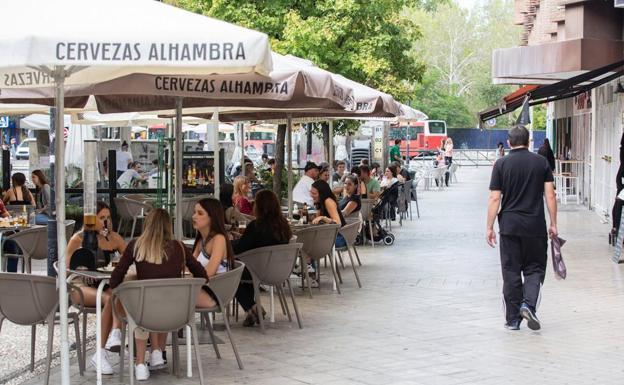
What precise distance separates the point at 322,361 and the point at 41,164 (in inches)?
807

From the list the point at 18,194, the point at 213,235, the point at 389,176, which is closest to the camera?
the point at 213,235

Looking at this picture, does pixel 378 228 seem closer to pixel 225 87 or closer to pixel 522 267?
pixel 522 267

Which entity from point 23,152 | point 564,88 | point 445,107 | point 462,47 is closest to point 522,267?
point 564,88

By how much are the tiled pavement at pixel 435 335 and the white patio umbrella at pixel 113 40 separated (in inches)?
83.5

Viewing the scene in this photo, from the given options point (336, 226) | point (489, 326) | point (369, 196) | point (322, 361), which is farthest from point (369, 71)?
point (322, 361)

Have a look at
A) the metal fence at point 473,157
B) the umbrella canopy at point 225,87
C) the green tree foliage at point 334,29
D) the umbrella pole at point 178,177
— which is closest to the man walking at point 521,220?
the umbrella canopy at point 225,87

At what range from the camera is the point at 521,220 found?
973 centimetres

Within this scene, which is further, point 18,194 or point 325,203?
point 18,194

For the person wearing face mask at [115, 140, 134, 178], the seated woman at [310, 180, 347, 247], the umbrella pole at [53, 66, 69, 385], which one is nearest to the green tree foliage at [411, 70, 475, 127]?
the person wearing face mask at [115, 140, 134, 178]

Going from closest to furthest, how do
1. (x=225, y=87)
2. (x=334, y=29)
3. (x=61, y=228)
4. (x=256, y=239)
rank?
(x=61, y=228), (x=225, y=87), (x=256, y=239), (x=334, y=29)

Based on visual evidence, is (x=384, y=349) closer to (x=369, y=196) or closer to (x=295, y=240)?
(x=295, y=240)

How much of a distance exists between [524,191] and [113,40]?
4.81m

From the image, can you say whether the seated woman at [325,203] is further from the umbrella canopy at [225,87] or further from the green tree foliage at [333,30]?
the green tree foliage at [333,30]

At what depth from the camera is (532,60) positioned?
23688 millimetres
